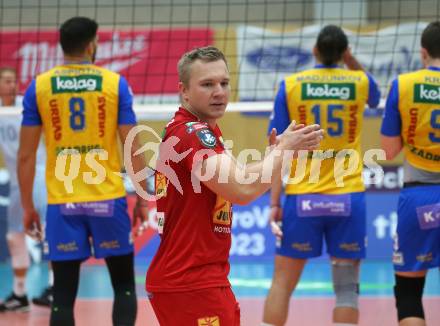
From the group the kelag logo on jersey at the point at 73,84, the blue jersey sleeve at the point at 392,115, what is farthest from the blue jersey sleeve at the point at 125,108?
the blue jersey sleeve at the point at 392,115

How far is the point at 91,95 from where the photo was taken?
17.9ft

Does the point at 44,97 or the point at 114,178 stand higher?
the point at 44,97

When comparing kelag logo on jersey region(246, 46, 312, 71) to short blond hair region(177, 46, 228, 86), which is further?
kelag logo on jersey region(246, 46, 312, 71)

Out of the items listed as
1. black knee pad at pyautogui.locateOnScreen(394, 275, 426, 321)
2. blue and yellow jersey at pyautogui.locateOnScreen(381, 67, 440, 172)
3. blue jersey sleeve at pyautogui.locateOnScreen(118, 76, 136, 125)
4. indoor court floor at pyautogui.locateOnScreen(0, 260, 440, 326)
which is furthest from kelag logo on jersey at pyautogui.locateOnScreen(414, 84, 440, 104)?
indoor court floor at pyautogui.locateOnScreen(0, 260, 440, 326)

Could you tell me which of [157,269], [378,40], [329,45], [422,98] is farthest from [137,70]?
[157,269]

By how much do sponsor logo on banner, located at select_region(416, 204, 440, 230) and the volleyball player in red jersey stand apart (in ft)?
5.93

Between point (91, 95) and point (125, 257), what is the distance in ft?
3.26

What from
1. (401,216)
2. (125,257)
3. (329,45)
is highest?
(329,45)

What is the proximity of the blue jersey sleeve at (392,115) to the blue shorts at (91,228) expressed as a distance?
167 centimetres

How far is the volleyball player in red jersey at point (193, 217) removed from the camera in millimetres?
3541

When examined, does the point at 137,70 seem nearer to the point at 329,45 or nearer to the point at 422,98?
the point at 329,45

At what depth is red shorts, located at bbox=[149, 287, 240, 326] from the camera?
354 centimetres

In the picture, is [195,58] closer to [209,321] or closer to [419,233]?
[209,321]

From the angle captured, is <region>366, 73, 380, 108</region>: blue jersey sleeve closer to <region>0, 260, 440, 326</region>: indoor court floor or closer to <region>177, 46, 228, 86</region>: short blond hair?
<region>0, 260, 440, 326</region>: indoor court floor
